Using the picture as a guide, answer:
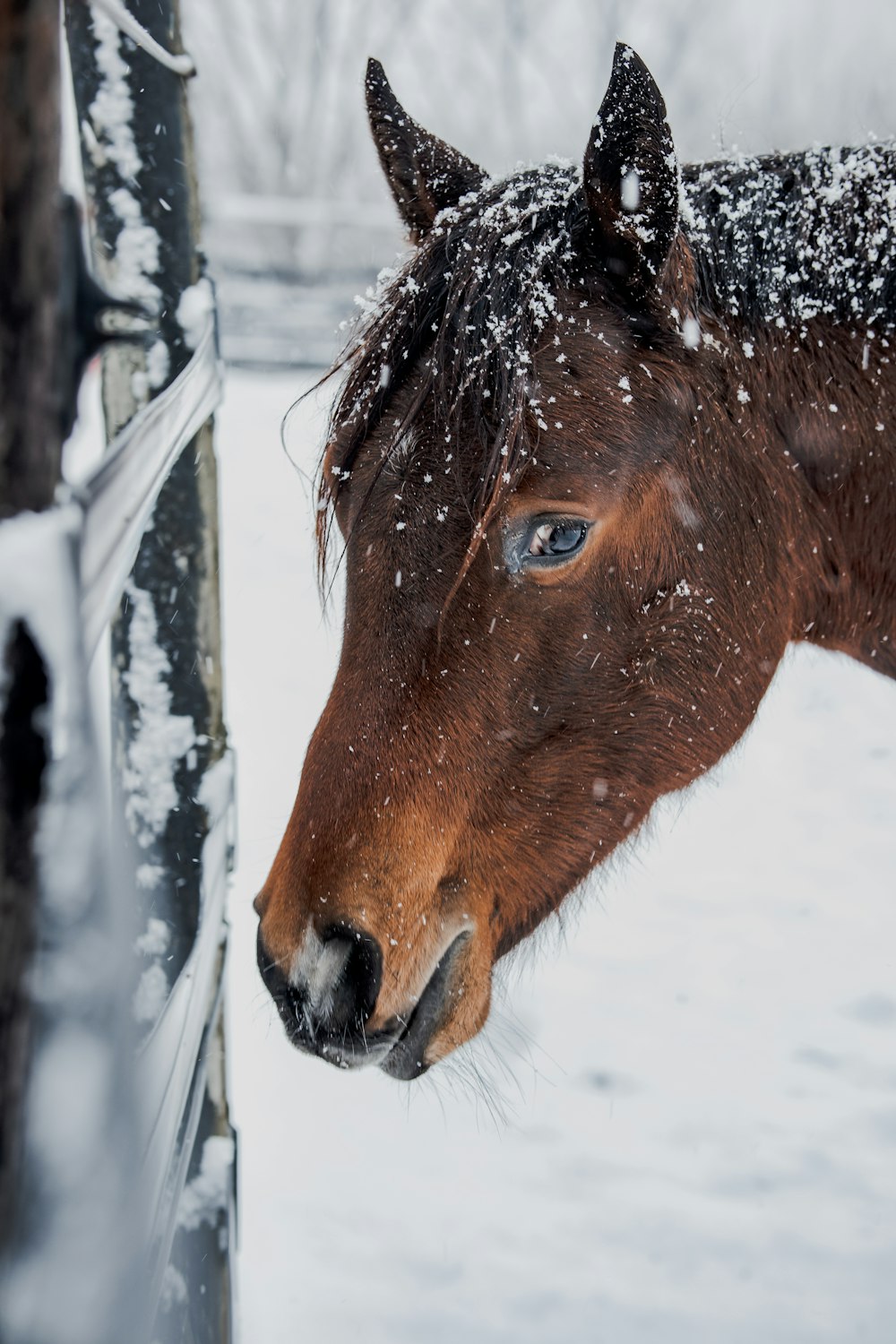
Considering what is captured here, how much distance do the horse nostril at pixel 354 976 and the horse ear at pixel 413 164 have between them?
1.52 metres

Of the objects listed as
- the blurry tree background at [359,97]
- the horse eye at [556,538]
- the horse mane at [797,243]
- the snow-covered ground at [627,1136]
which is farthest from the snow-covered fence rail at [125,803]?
the blurry tree background at [359,97]

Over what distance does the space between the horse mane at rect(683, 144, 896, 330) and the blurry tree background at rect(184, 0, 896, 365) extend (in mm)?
8408

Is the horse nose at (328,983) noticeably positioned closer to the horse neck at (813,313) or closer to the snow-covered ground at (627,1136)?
the snow-covered ground at (627,1136)

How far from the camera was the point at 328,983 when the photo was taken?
54.7 inches

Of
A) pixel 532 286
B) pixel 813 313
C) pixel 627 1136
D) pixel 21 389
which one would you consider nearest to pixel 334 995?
pixel 21 389

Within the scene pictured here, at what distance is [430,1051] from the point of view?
5.04 feet

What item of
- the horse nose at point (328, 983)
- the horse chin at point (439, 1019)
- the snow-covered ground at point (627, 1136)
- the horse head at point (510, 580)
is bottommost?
the snow-covered ground at point (627, 1136)

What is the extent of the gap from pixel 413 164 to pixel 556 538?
98 cm

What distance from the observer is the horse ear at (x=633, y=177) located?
1526mm

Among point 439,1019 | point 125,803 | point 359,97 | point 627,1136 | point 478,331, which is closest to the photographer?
point 439,1019

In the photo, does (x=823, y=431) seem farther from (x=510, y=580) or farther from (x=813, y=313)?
(x=510, y=580)

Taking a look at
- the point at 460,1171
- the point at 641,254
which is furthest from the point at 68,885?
the point at 460,1171

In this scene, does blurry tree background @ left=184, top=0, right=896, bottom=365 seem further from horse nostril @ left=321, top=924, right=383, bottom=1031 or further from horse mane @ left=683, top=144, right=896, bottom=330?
horse nostril @ left=321, top=924, right=383, bottom=1031

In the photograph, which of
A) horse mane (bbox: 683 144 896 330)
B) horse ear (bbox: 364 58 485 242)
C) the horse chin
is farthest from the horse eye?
horse ear (bbox: 364 58 485 242)
